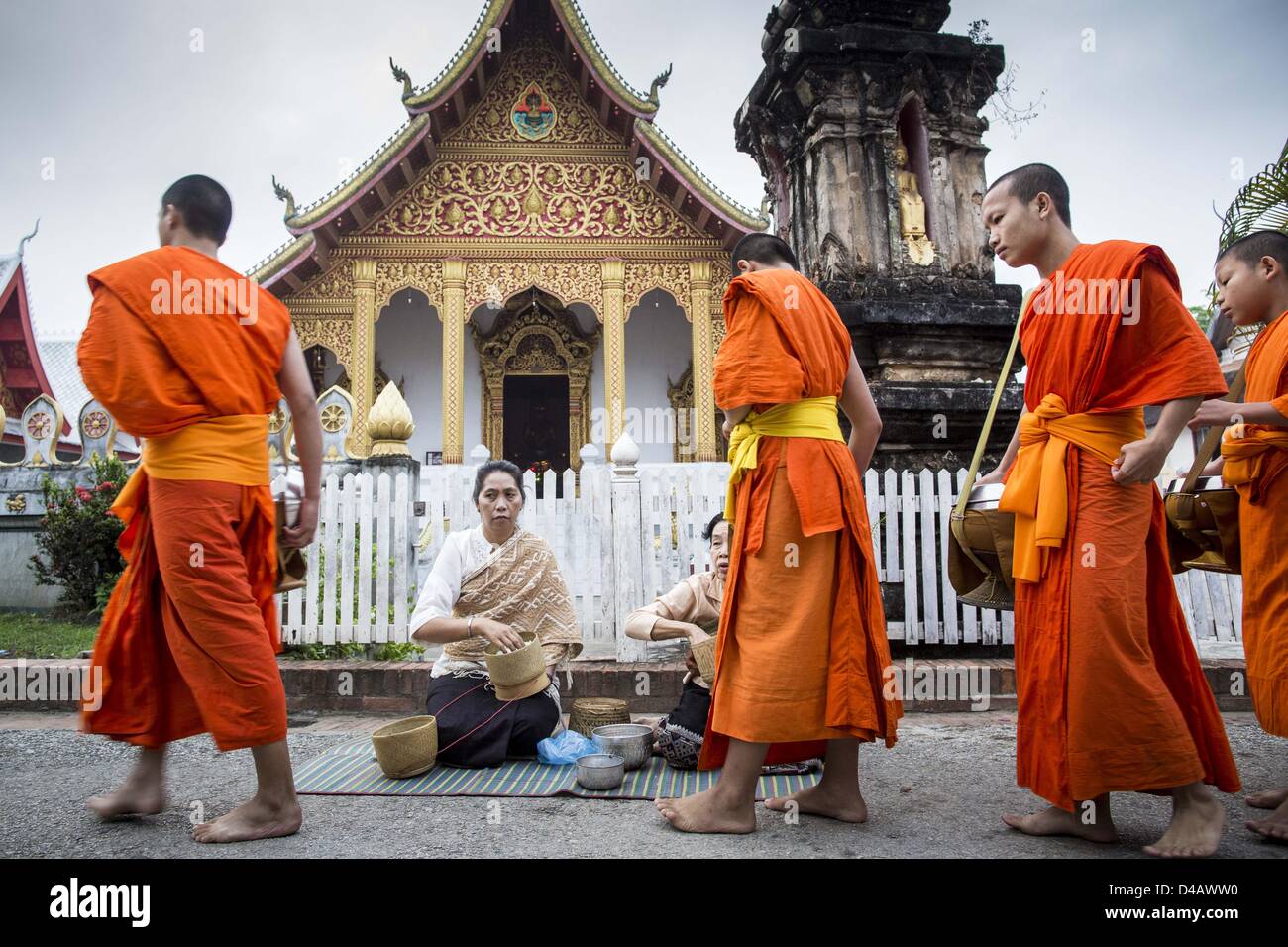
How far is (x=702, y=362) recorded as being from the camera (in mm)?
10766

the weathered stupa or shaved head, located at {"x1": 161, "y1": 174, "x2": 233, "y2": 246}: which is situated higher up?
the weathered stupa

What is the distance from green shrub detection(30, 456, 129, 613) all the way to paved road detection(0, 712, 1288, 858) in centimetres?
393

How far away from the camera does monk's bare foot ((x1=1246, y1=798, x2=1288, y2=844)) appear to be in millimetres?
2014

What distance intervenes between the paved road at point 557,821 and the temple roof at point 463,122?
26.3ft

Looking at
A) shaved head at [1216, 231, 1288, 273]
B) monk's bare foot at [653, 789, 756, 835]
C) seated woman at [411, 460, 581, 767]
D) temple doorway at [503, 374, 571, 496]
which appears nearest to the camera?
monk's bare foot at [653, 789, 756, 835]

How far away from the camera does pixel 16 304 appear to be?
1227cm

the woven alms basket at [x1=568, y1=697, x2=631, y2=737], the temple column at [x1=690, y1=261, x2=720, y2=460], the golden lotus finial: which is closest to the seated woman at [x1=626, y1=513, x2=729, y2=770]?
the woven alms basket at [x1=568, y1=697, x2=631, y2=737]

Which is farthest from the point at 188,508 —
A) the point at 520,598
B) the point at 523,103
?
the point at 523,103

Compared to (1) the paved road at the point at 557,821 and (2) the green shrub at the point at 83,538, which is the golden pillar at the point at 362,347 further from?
(1) the paved road at the point at 557,821

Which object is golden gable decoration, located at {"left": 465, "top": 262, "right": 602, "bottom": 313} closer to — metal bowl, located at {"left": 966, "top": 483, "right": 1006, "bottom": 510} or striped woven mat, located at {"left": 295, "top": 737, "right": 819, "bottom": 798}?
striped woven mat, located at {"left": 295, "top": 737, "right": 819, "bottom": 798}

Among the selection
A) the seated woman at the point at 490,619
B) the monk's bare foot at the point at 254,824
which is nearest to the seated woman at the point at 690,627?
the seated woman at the point at 490,619

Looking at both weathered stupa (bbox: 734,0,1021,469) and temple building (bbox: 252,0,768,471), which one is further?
temple building (bbox: 252,0,768,471)
